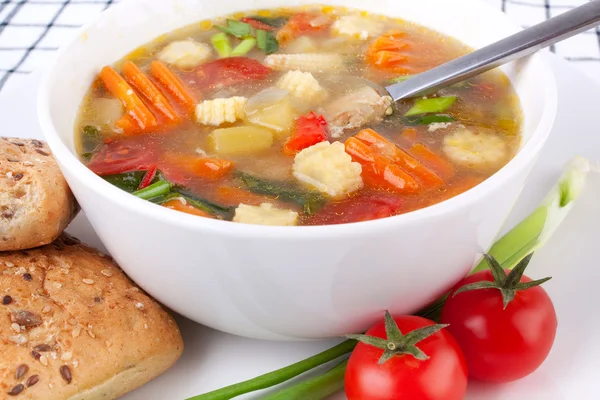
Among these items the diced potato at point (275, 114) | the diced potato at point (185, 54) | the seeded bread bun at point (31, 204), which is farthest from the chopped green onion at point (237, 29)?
the seeded bread bun at point (31, 204)

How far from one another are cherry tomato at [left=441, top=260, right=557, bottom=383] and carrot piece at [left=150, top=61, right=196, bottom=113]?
129cm

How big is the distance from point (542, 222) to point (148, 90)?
1571 millimetres

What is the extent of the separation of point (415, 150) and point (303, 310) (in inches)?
29.0

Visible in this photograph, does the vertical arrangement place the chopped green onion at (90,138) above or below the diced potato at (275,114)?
below

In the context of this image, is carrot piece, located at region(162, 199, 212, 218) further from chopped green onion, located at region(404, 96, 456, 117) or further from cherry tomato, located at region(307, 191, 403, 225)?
chopped green onion, located at region(404, 96, 456, 117)

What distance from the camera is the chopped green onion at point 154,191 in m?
2.45

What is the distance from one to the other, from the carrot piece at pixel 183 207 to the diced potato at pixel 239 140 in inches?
12.8

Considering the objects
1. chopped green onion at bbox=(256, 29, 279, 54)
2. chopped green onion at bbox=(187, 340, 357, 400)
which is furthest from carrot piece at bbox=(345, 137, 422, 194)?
chopped green onion at bbox=(256, 29, 279, 54)

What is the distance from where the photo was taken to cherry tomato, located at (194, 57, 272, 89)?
123 inches

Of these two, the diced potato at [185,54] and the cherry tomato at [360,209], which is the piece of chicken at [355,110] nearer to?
the cherry tomato at [360,209]

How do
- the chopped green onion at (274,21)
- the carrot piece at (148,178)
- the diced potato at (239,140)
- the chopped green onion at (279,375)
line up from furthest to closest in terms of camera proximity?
1. the chopped green onion at (274,21)
2. the diced potato at (239,140)
3. the carrot piece at (148,178)
4. the chopped green onion at (279,375)

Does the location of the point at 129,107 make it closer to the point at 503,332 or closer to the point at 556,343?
the point at 503,332

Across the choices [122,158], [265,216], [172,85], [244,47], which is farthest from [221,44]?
[265,216]

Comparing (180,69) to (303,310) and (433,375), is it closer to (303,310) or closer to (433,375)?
(303,310)
